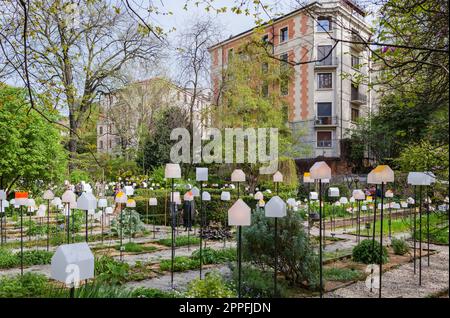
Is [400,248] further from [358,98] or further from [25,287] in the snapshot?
[358,98]

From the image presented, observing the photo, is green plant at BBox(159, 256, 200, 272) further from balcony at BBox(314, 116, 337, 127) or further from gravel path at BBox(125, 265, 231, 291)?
balcony at BBox(314, 116, 337, 127)

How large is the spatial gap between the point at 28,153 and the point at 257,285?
11335 mm

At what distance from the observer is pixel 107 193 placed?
15586mm

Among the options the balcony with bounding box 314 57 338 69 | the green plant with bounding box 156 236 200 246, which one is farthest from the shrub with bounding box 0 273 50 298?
the balcony with bounding box 314 57 338 69

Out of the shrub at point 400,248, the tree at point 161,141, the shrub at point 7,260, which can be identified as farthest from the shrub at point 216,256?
the tree at point 161,141

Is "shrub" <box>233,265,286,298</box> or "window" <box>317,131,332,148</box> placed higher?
"window" <box>317,131,332,148</box>

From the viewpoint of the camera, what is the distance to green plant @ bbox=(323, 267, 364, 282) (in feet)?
18.4

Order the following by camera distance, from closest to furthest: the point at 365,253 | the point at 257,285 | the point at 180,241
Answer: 1. the point at 257,285
2. the point at 365,253
3. the point at 180,241

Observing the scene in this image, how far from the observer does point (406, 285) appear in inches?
213

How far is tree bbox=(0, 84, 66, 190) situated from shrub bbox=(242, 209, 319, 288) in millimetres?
8956

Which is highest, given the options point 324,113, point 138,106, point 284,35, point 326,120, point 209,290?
point 284,35

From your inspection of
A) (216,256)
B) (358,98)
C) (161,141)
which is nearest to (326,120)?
(358,98)

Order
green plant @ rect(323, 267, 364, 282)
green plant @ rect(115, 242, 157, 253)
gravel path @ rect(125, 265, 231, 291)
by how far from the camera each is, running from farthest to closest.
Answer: green plant @ rect(115, 242, 157, 253) → green plant @ rect(323, 267, 364, 282) → gravel path @ rect(125, 265, 231, 291)
